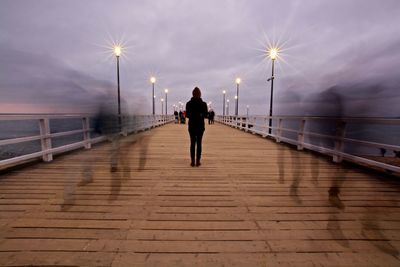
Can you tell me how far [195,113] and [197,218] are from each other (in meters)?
2.72

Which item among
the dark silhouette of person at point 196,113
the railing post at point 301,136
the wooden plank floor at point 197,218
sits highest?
the dark silhouette of person at point 196,113

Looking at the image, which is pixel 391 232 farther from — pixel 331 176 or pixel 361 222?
pixel 331 176

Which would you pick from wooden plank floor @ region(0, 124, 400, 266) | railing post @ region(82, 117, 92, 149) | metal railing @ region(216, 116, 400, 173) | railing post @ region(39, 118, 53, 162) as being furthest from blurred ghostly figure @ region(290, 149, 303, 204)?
railing post @ region(82, 117, 92, 149)

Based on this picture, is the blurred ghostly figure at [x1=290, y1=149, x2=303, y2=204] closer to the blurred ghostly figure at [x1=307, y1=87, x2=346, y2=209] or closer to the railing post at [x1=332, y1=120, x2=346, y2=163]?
the blurred ghostly figure at [x1=307, y1=87, x2=346, y2=209]

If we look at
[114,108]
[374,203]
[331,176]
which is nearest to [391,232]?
[374,203]

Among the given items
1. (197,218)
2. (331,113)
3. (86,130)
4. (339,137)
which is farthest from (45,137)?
A: (339,137)

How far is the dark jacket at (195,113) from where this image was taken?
482 cm

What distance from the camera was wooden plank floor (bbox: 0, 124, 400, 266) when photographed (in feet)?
6.24

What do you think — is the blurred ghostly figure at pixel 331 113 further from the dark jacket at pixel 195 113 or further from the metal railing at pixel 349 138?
the dark jacket at pixel 195 113

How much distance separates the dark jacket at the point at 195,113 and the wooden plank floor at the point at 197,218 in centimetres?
106

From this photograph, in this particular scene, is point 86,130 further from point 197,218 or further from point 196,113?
point 197,218

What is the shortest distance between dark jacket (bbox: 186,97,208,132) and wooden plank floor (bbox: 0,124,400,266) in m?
1.06

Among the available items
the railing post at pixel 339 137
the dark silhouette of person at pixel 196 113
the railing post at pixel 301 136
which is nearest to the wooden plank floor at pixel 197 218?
the railing post at pixel 339 137

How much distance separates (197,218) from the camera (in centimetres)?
254
